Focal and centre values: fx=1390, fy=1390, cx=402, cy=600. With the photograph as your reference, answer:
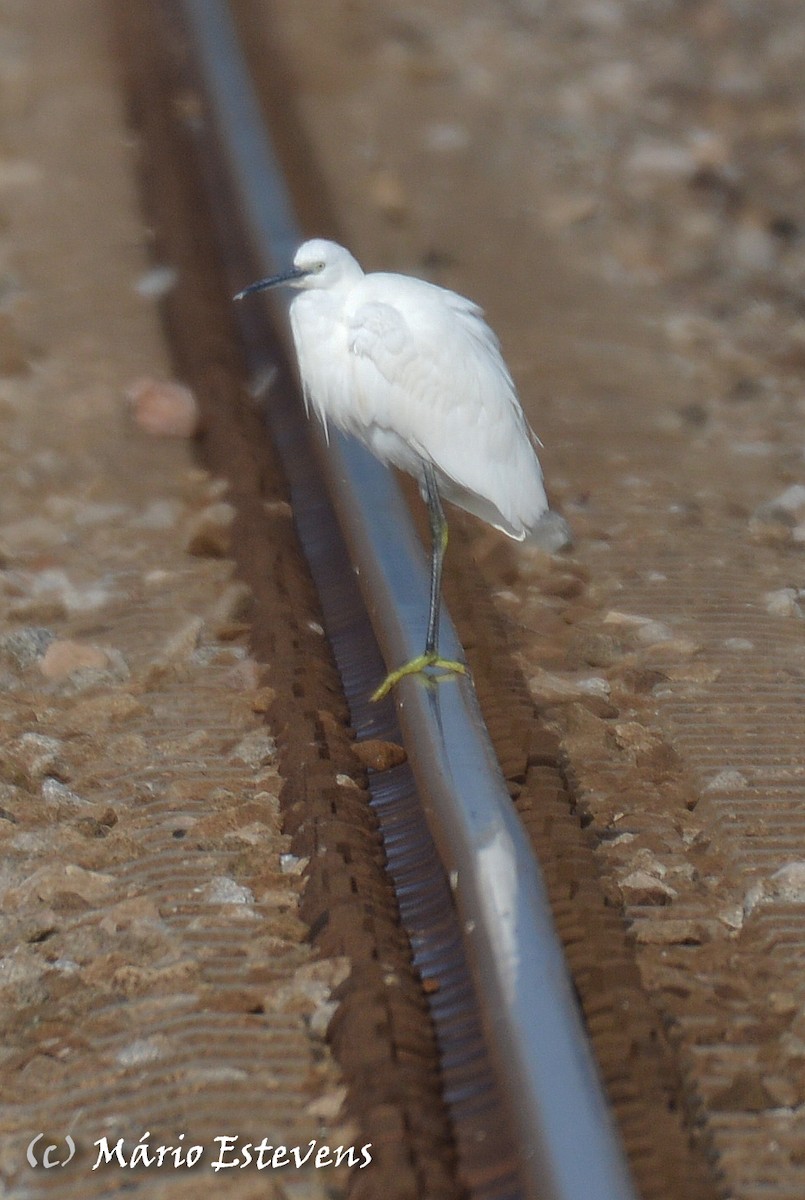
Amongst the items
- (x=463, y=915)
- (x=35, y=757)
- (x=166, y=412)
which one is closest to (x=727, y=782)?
(x=463, y=915)

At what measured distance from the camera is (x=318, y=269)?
3.38m

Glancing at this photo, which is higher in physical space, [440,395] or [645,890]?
[440,395]

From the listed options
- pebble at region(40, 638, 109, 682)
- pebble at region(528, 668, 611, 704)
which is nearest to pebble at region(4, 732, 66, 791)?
pebble at region(40, 638, 109, 682)

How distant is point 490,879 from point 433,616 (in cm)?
85

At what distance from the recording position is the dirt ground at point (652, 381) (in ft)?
8.27

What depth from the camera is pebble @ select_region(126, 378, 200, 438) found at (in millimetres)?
4363

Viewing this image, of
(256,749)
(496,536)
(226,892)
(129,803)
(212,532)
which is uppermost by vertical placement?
(212,532)

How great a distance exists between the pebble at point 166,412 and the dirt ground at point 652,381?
39.2 inches

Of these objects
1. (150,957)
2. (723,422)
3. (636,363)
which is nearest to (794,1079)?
(150,957)

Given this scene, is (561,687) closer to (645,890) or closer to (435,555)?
(435,555)

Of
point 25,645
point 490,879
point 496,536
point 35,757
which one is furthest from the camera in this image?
point 496,536

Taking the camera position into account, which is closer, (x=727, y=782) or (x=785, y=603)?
(x=727, y=782)

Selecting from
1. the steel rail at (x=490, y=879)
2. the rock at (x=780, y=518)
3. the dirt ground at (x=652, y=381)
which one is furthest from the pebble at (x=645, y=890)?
the rock at (x=780, y=518)

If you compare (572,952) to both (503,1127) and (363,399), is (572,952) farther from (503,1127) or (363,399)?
(363,399)
